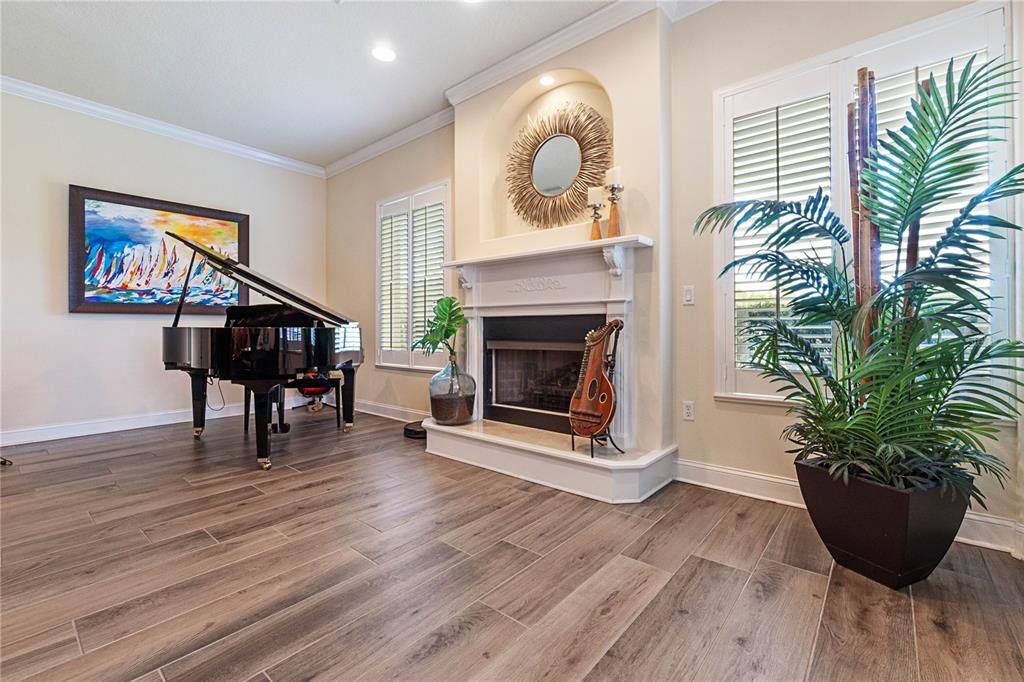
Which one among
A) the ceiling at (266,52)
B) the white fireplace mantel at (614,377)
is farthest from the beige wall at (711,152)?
the ceiling at (266,52)

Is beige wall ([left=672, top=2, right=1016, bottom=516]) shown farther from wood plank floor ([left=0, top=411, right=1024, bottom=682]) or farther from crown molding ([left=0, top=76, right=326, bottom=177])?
crown molding ([left=0, top=76, right=326, bottom=177])

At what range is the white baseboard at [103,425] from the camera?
3693 mm

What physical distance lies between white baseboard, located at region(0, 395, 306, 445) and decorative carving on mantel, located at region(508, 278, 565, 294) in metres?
3.59

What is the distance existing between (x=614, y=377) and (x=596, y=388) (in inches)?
10.6

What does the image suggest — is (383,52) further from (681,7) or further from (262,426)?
(262,426)

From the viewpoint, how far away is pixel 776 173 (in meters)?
2.47

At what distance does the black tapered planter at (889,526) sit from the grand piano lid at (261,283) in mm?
3247

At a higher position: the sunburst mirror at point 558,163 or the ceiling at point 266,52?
the ceiling at point 266,52

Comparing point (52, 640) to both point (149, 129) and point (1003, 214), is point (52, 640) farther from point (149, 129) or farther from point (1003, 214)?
point (149, 129)

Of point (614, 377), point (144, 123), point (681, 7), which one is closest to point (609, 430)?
point (614, 377)

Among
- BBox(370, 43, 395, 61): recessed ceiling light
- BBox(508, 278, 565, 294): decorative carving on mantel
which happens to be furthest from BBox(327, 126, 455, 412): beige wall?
BBox(508, 278, 565, 294): decorative carving on mantel

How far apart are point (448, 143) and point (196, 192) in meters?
2.69

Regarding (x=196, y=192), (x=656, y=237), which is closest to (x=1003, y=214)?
(x=656, y=237)

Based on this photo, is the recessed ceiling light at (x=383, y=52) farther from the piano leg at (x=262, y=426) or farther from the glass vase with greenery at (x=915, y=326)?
the glass vase with greenery at (x=915, y=326)
